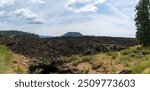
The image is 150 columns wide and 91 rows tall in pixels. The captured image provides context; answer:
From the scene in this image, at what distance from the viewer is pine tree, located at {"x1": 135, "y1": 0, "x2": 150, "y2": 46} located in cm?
6788

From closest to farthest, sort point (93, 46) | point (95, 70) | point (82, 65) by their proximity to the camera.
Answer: point (95, 70), point (82, 65), point (93, 46)

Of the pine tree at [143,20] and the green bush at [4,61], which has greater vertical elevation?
the pine tree at [143,20]

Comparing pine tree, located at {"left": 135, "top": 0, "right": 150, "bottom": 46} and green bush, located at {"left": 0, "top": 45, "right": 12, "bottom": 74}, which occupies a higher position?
pine tree, located at {"left": 135, "top": 0, "right": 150, "bottom": 46}

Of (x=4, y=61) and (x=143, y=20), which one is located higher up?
(x=143, y=20)

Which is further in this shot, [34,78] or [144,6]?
[144,6]

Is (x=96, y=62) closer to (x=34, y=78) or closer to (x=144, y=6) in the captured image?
(x=144, y=6)

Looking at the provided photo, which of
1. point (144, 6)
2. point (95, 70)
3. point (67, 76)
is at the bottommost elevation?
point (95, 70)

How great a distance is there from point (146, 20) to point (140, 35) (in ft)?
8.87

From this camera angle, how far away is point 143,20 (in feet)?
224

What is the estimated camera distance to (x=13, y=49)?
6581 cm

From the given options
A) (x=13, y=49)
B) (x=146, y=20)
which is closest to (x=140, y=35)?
(x=146, y=20)

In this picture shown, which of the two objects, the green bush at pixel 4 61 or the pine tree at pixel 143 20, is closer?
the green bush at pixel 4 61

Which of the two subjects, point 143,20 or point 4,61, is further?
point 143,20

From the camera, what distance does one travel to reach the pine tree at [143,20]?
2672 inches
